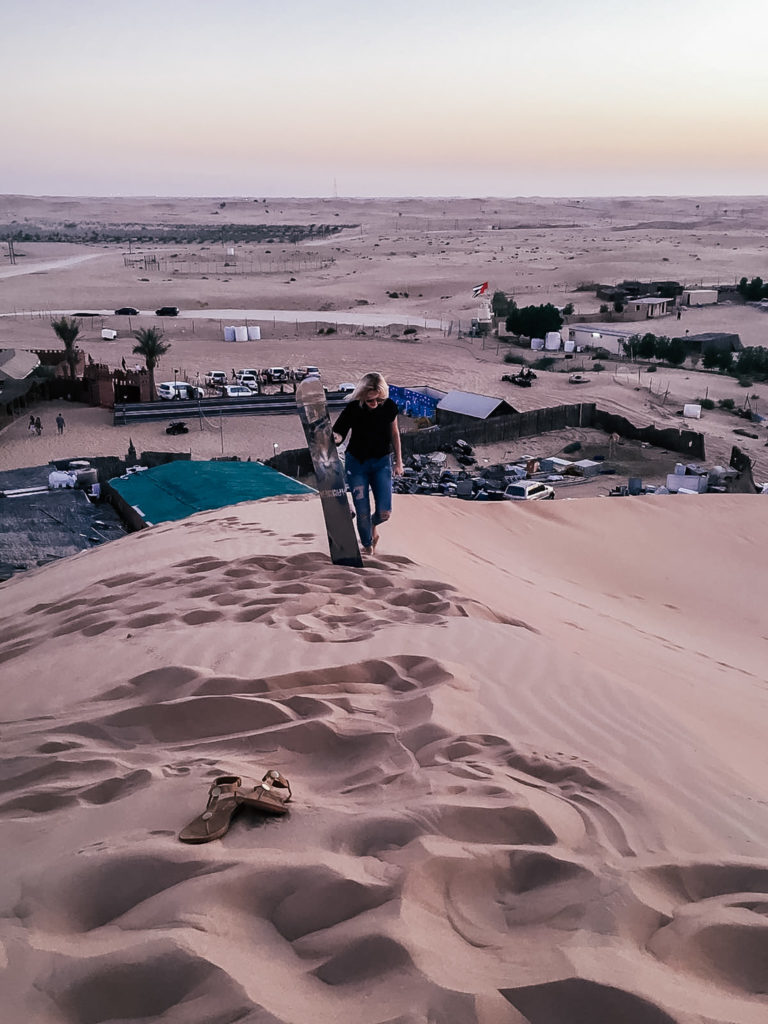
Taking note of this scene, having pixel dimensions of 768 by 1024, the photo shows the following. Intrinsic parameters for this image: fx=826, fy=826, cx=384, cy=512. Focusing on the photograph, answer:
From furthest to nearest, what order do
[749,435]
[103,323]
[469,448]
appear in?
[103,323] → [749,435] → [469,448]

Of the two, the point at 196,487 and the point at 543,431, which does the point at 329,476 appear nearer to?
the point at 196,487

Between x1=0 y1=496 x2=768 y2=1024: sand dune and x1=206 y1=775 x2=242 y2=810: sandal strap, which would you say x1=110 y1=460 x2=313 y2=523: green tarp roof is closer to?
x1=0 y1=496 x2=768 y2=1024: sand dune

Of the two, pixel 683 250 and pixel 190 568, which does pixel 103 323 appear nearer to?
pixel 190 568

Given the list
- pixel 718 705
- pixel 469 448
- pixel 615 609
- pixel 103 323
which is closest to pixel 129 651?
pixel 718 705

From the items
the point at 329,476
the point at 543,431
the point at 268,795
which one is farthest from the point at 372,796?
the point at 543,431

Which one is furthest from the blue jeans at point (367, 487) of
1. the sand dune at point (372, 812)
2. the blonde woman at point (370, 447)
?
the sand dune at point (372, 812)

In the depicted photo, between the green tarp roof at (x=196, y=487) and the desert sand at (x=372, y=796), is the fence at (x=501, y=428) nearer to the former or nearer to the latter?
the green tarp roof at (x=196, y=487)

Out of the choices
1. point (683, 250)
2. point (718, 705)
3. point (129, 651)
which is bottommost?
point (718, 705)
